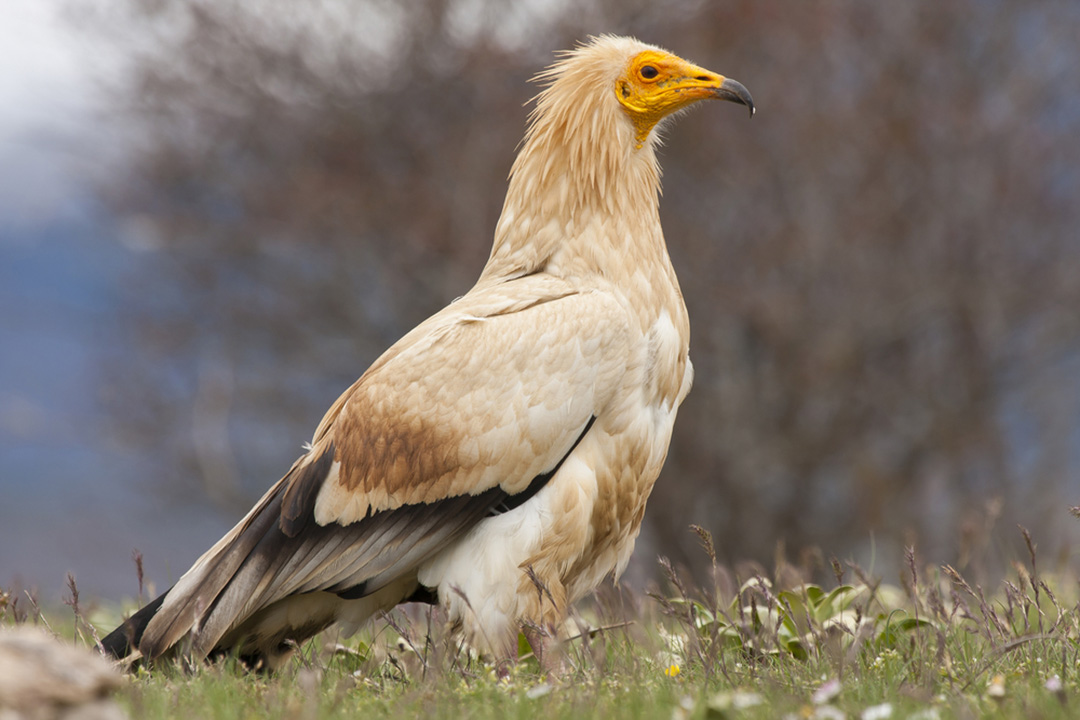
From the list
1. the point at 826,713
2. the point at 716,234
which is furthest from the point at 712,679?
the point at 716,234

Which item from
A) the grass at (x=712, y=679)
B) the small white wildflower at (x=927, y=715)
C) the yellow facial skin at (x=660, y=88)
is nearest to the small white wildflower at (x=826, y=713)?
the grass at (x=712, y=679)

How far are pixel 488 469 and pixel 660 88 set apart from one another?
6.07 feet

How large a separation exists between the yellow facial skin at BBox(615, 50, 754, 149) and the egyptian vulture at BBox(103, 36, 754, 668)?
0.37m

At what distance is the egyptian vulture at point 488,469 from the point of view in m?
3.81

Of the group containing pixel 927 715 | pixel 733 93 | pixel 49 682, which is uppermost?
pixel 733 93

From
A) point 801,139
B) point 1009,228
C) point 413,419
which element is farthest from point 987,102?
point 413,419

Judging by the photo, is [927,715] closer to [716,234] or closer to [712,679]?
[712,679]

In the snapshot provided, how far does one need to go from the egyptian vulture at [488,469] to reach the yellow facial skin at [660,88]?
1.22 ft

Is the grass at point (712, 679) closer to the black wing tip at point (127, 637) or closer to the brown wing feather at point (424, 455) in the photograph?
the black wing tip at point (127, 637)

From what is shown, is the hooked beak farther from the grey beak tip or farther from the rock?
the rock

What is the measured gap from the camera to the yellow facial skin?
4.52 m

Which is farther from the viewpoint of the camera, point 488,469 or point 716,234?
point 716,234

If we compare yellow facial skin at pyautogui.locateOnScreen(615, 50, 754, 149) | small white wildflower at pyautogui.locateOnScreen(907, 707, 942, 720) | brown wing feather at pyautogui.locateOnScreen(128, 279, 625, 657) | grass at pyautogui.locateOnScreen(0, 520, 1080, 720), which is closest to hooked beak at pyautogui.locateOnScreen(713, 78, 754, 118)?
yellow facial skin at pyautogui.locateOnScreen(615, 50, 754, 149)

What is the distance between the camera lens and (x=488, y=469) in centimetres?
381
